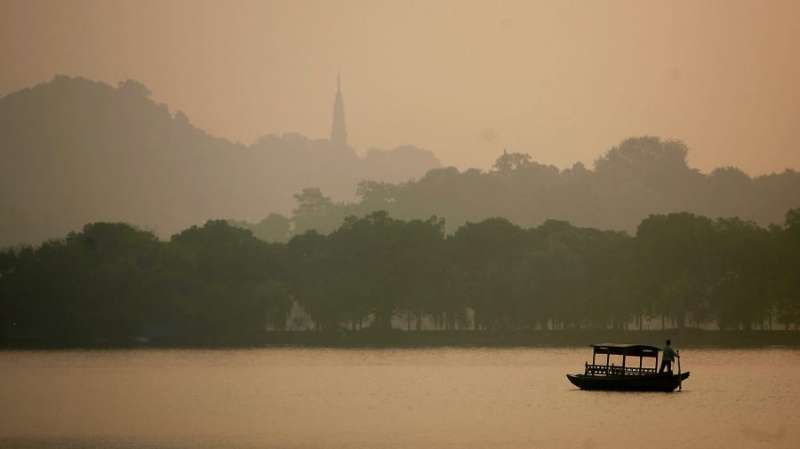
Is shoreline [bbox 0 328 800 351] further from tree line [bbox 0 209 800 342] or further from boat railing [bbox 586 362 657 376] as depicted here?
boat railing [bbox 586 362 657 376]

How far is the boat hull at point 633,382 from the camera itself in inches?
3022

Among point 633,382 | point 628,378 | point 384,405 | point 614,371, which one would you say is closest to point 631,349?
point 628,378

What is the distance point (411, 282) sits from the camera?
135000 mm

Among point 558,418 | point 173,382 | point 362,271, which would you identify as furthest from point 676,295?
point 558,418

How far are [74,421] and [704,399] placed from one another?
29.0 metres

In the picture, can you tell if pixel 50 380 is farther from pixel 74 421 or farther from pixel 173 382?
pixel 74 421

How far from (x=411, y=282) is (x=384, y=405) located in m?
60.7

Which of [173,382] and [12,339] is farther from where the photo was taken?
[12,339]

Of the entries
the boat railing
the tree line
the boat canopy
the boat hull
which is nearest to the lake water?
the boat hull

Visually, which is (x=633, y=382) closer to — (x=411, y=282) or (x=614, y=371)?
(x=614, y=371)

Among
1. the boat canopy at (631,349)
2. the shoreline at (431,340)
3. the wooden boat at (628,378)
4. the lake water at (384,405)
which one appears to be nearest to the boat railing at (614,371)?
the wooden boat at (628,378)

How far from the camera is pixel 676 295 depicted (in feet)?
423

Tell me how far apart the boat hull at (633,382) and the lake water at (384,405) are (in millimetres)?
593

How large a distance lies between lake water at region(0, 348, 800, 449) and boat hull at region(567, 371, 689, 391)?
593 mm
